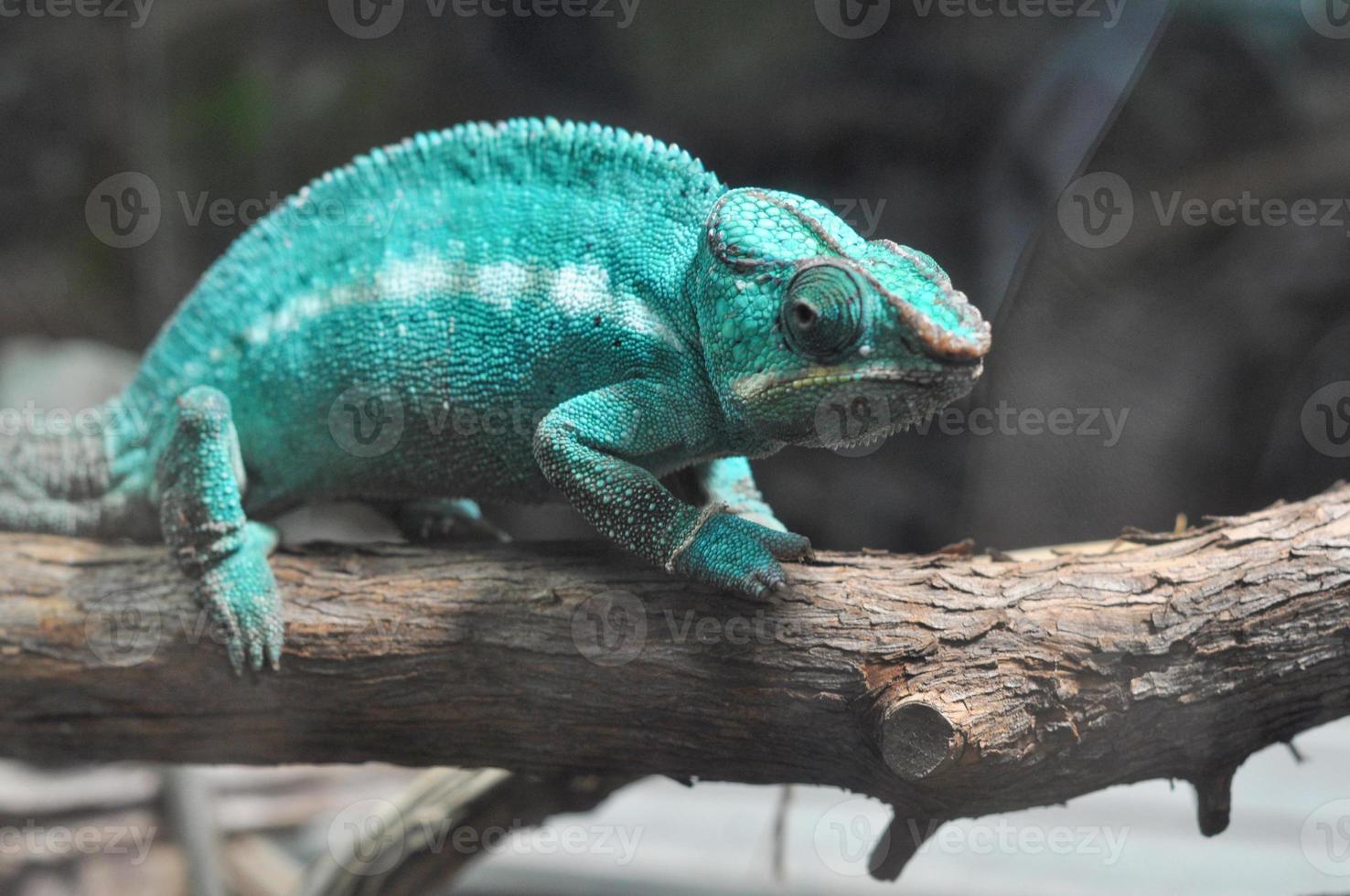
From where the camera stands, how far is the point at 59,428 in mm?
3031

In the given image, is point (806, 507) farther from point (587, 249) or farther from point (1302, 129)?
point (1302, 129)

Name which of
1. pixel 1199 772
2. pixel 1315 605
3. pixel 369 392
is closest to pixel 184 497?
pixel 369 392

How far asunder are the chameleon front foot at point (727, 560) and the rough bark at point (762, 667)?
11 cm

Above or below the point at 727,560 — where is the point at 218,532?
below

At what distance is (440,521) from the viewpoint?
3018mm
